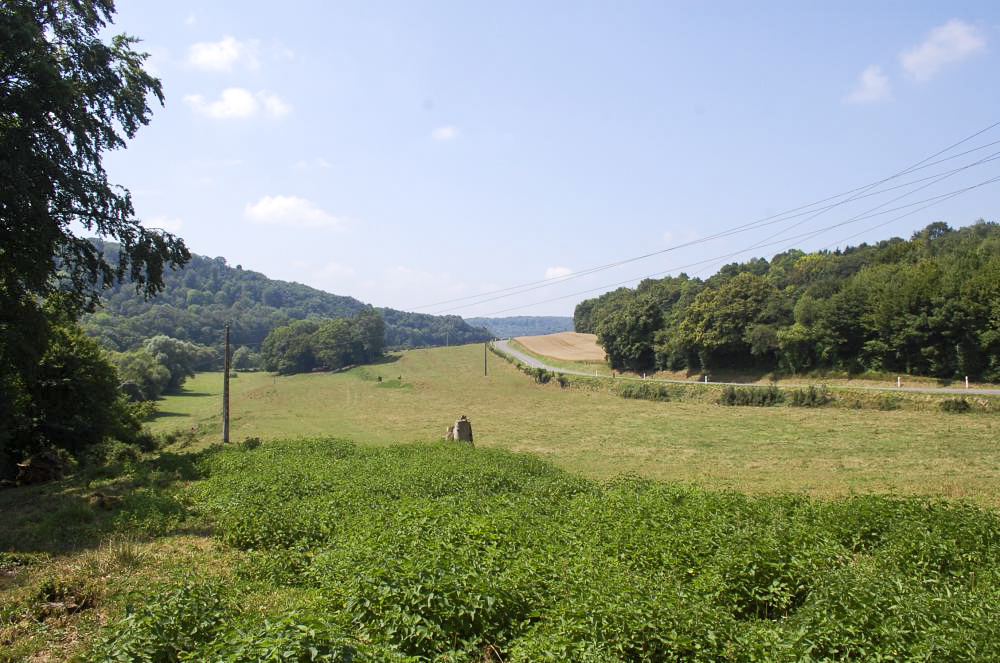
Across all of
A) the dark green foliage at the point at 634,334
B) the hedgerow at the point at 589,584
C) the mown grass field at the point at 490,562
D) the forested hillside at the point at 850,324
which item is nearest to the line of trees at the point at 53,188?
the mown grass field at the point at 490,562

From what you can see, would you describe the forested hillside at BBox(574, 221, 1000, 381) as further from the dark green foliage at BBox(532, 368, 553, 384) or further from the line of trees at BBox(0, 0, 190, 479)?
the line of trees at BBox(0, 0, 190, 479)

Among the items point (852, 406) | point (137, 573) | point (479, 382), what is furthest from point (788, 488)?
point (479, 382)

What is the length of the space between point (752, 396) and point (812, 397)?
4.83 m

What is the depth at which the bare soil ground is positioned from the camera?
100 m

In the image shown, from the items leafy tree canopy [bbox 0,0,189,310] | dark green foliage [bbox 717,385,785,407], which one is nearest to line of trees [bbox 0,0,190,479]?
leafy tree canopy [bbox 0,0,189,310]

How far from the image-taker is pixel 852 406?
145 ft

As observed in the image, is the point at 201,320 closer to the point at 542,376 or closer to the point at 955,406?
the point at 542,376

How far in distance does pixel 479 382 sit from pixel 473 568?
69.7 meters

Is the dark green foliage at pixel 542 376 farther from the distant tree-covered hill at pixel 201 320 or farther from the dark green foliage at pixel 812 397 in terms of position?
the distant tree-covered hill at pixel 201 320

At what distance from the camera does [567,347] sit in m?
114

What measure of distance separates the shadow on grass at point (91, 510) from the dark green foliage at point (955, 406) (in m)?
43.8

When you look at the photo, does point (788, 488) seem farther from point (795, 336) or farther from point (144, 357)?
point (144, 357)

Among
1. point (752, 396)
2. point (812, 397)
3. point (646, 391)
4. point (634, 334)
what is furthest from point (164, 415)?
point (812, 397)

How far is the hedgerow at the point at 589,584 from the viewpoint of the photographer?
6707mm
